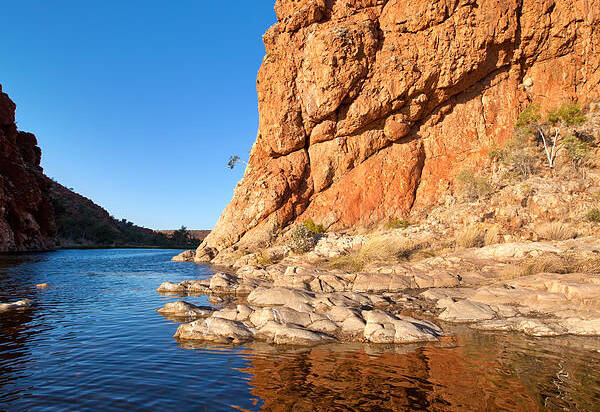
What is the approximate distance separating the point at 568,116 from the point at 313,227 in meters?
21.1

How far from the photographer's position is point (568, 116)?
27.1 meters

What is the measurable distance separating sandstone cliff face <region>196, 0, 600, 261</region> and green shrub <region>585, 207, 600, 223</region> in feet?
39.2

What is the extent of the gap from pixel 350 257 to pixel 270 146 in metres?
17.4

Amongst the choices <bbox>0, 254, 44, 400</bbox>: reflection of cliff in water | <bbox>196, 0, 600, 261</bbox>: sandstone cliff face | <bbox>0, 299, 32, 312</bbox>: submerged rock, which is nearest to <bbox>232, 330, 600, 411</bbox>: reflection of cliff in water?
<bbox>0, 254, 44, 400</bbox>: reflection of cliff in water

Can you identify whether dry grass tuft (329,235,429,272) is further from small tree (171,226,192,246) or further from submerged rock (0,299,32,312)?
small tree (171,226,192,246)

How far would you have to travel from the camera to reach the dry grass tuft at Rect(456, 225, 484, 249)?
65.0 feet

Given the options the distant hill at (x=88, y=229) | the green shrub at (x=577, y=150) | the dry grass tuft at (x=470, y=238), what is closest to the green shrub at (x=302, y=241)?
the dry grass tuft at (x=470, y=238)

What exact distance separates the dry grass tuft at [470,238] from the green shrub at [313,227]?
12079 mm

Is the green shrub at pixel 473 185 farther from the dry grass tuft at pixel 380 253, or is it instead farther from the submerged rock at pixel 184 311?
the submerged rock at pixel 184 311

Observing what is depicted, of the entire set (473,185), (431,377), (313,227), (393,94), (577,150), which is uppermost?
(393,94)

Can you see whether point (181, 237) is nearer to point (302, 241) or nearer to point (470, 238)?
point (302, 241)

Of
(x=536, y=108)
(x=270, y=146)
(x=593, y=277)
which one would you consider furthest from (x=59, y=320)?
(x=536, y=108)

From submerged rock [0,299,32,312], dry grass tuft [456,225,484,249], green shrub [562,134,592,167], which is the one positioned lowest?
submerged rock [0,299,32,312]

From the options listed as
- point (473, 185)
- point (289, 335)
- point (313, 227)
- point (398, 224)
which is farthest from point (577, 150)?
point (289, 335)
